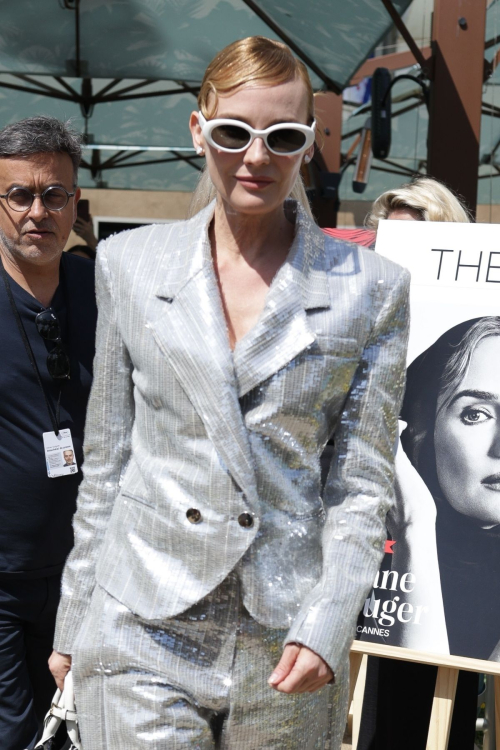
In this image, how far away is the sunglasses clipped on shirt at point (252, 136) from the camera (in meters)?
1.43

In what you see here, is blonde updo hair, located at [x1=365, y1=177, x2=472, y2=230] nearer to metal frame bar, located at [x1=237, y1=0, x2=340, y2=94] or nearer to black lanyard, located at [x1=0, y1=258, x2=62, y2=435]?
black lanyard, located at [x1=0, y1=258, x2=62, y2=435]

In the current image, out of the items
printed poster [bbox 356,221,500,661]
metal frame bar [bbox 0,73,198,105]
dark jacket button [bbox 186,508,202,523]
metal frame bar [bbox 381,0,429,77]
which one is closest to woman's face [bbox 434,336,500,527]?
printed poster [bbox 356,221,500,661]

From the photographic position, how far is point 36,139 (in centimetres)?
Result: 255

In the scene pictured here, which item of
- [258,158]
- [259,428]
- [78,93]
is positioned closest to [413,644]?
[259,428]

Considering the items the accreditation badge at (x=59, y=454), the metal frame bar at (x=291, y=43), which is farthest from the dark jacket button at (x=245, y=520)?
the metal frame bar at (x=291, y=43)

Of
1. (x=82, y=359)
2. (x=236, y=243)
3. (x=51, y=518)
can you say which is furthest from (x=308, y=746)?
(x=82, y=359)

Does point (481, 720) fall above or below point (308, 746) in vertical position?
below

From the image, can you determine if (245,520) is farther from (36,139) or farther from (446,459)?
(36,139)

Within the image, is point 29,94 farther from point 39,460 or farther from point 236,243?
point 236,243

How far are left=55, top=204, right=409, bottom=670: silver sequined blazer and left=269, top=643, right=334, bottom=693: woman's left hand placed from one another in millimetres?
19

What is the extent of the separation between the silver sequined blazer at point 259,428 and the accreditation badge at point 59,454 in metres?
0.89

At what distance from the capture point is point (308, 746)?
1565 millimetres

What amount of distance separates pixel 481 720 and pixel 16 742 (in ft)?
6.08

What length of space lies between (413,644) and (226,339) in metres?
1.32
